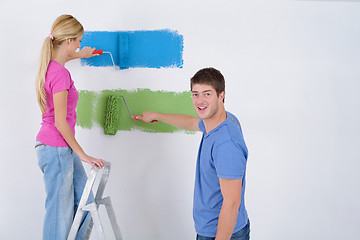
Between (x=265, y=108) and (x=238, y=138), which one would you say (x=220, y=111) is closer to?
(x=238, y=138)

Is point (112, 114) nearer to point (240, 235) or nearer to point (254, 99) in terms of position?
point (254, 99)

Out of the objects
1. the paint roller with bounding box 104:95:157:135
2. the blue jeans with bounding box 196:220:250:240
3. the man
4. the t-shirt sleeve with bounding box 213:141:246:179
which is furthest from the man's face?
the paint roller with bounding box 104:95:157:135

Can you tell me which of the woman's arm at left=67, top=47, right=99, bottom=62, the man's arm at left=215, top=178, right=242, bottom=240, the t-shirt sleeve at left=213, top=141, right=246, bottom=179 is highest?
the woman's arm at left=67, top=47, right=99, bottom=62

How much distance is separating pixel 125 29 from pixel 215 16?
0.50 meters

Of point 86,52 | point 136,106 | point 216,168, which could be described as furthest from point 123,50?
point 216,168

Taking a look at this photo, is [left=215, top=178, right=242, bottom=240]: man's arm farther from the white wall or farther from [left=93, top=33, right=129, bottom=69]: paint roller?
[left=93, top=33, right=129, bottom=69]: paint roller

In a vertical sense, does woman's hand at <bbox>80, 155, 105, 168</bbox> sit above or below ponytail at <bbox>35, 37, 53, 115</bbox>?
below

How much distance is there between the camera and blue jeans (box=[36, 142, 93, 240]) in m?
1.55

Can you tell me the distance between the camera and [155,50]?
192 centimetres

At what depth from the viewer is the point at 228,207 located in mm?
1178

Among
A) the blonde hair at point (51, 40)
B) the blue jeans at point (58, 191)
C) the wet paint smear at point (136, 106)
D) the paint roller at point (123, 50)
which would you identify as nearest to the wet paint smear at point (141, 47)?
the paint roller at point (123, 50)

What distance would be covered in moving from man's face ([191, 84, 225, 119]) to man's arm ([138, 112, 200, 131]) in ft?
1.13

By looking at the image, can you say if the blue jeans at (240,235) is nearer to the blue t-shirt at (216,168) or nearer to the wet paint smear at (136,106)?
the blue t-shirt at (216,168)

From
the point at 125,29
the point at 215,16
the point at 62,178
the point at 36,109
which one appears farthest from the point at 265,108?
the point at 36,109
